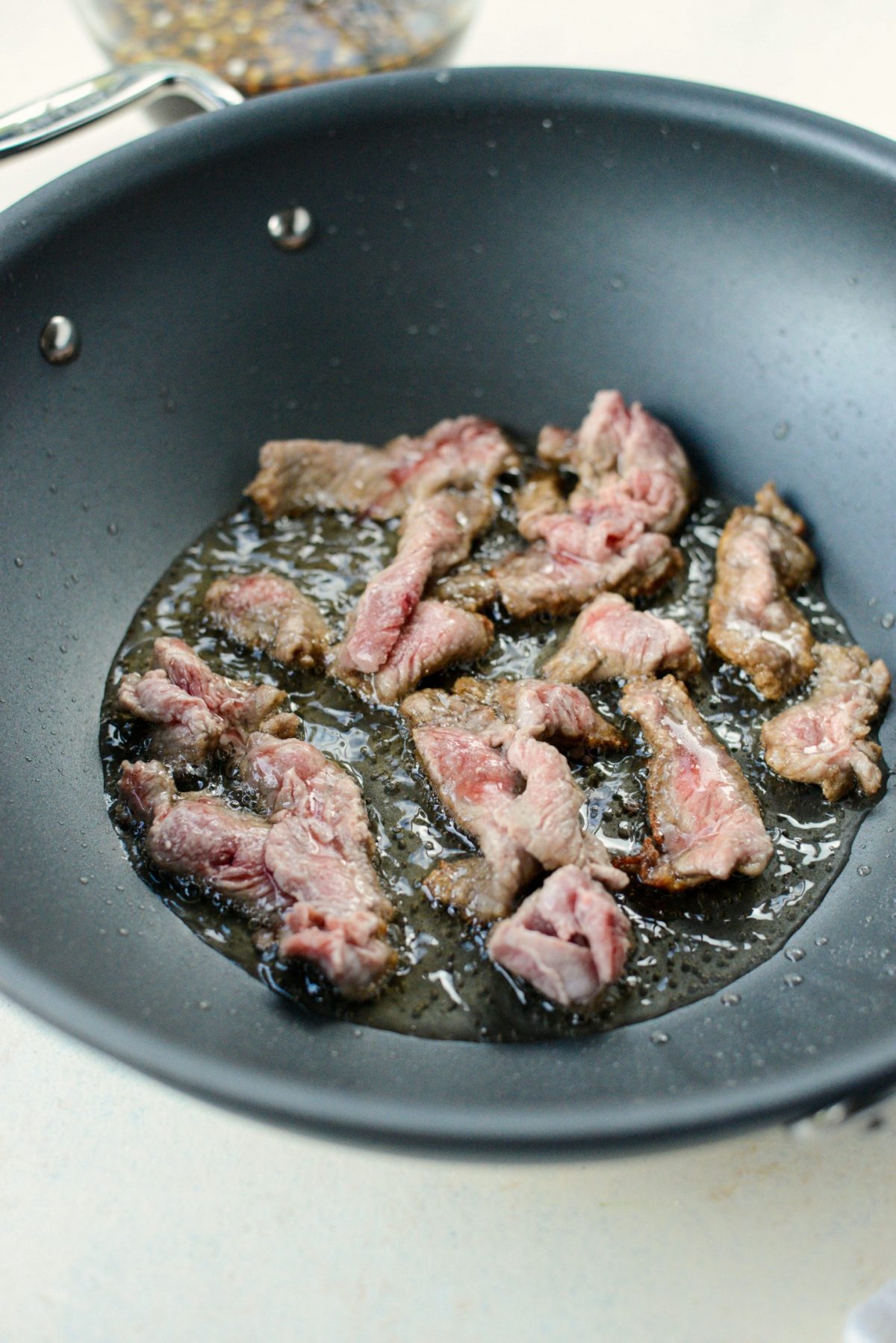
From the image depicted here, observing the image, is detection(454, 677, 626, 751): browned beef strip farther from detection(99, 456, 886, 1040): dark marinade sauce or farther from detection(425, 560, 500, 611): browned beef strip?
detection(425, 560, 500, 611): browned beef strip

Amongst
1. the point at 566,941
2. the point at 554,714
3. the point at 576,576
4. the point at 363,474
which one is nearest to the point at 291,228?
the point at 363,474

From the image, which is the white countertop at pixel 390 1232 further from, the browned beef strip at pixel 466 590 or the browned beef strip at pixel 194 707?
the browned beef strip at pixel 466 590

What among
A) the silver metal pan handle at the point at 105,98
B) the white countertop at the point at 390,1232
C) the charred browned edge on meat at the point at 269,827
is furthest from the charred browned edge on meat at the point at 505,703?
the silver metal pan handle at the point at 105,98

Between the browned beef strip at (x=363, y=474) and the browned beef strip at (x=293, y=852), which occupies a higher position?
the browned beef strip at (x=363, y=474)

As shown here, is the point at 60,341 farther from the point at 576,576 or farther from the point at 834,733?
the point at 834,733

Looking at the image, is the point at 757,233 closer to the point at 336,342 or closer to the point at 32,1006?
the point at 336,342

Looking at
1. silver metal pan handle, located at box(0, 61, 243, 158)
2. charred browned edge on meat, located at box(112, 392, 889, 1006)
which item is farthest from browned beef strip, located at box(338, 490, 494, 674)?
silver metal pan handle, located at box(0, 61, 243, 158)

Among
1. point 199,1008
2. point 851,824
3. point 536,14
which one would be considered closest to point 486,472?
point 851,824

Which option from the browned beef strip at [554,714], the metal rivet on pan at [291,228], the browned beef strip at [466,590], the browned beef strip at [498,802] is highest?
the metal rivet on pan at [291,228]
